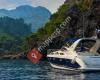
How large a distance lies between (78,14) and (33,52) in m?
80.4

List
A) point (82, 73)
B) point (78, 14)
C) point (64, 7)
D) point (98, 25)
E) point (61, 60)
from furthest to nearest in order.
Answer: point (64, 7)
point (78, 14)
point (98, 25)
point (61, 60)
point (82, 73)

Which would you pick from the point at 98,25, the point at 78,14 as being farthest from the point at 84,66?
the point at 78,14

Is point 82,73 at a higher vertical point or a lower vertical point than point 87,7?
lower

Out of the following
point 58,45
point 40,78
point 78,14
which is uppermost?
point 78,14

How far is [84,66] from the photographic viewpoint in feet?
199

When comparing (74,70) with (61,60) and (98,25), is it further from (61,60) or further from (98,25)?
(98,25)

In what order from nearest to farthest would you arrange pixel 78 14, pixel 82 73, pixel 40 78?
pixel 40 78
pixel 82 73
pixel 78 14

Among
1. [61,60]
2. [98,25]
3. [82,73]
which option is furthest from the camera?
[98,25]

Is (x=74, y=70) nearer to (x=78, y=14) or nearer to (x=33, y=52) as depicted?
(x=33, y=52)

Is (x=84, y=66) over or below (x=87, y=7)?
below

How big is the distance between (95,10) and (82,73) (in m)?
74.4

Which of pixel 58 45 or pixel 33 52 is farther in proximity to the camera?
pixel 58 45

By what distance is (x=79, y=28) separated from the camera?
137500 mm

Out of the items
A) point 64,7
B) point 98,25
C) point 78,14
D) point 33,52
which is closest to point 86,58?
point 33,52
